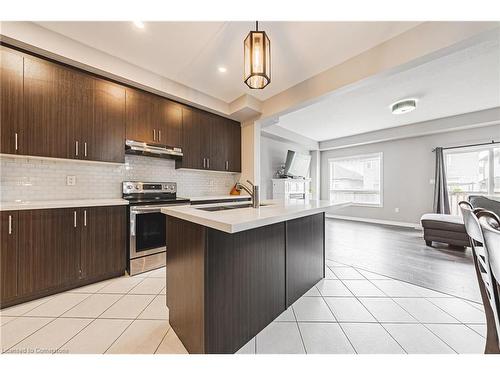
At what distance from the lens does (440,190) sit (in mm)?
4547

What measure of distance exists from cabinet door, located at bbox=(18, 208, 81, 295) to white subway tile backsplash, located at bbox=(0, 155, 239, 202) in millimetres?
515

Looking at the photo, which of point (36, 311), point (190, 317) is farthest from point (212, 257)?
point (36, 311)

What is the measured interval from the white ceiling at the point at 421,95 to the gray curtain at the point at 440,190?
104 cm

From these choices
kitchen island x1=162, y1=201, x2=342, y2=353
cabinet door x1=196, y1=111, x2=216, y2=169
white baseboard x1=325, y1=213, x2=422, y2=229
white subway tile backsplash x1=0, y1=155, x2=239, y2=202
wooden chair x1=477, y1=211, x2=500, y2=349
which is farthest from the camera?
white baseboard x1=325, y1=213, x2=422, y2=229

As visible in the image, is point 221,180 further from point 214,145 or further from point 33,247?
point 33,247

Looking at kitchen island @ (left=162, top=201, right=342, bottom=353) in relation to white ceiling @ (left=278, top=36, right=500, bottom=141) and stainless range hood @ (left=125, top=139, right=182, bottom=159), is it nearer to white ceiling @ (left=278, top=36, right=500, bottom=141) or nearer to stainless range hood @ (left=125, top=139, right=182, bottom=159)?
stainless range hood @ (left=125, top=139, right=182, bottom=159)

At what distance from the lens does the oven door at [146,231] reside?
2334 mm

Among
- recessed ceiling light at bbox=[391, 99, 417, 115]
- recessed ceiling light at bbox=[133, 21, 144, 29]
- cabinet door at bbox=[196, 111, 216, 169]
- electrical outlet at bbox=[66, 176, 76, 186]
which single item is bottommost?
electrical outlet at bbox=[66, 176, 76, 186]

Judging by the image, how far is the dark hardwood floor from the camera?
2176 millimetres

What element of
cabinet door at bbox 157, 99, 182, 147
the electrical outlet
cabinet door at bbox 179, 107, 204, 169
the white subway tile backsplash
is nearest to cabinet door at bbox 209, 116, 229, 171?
cabinet door at bbox 179, 107, 204, 169

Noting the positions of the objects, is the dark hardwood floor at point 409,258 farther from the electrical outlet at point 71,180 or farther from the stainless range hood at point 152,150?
the electrical outlet at point 71,180

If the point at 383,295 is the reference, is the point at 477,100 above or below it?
above
